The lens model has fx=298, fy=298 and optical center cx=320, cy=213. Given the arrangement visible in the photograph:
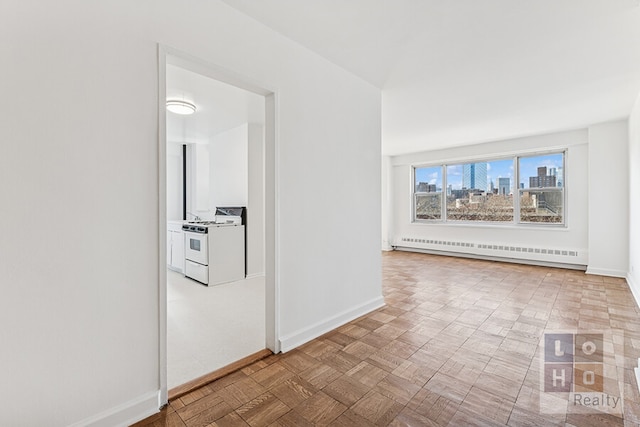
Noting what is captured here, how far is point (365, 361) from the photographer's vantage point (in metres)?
2.25

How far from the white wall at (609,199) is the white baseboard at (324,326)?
440cm

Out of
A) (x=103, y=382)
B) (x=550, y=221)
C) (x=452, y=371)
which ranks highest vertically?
(x=550, y=221)

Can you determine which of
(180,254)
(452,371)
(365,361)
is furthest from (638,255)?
(180,254)

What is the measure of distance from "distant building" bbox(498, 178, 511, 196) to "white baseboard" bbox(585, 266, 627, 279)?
6.45 feet

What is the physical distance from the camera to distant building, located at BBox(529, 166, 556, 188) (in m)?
5.86

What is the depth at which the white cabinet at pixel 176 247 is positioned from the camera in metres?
5.13

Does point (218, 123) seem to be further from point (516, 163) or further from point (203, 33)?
point (516, 163)

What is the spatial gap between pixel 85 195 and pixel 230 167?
13.1 ft

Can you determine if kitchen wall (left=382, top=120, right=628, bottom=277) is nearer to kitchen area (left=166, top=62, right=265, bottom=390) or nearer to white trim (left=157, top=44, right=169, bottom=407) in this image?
kitchen area (left=166, top=62, right=265, bottom=390)

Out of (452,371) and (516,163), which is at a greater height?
(516,163)

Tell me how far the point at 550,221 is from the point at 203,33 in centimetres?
677

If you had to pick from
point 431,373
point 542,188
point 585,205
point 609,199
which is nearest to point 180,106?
point 431,373

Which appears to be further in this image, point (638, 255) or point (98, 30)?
point (638, 255)

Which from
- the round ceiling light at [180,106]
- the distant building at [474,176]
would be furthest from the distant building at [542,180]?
the round ceiling light at [180,106]
